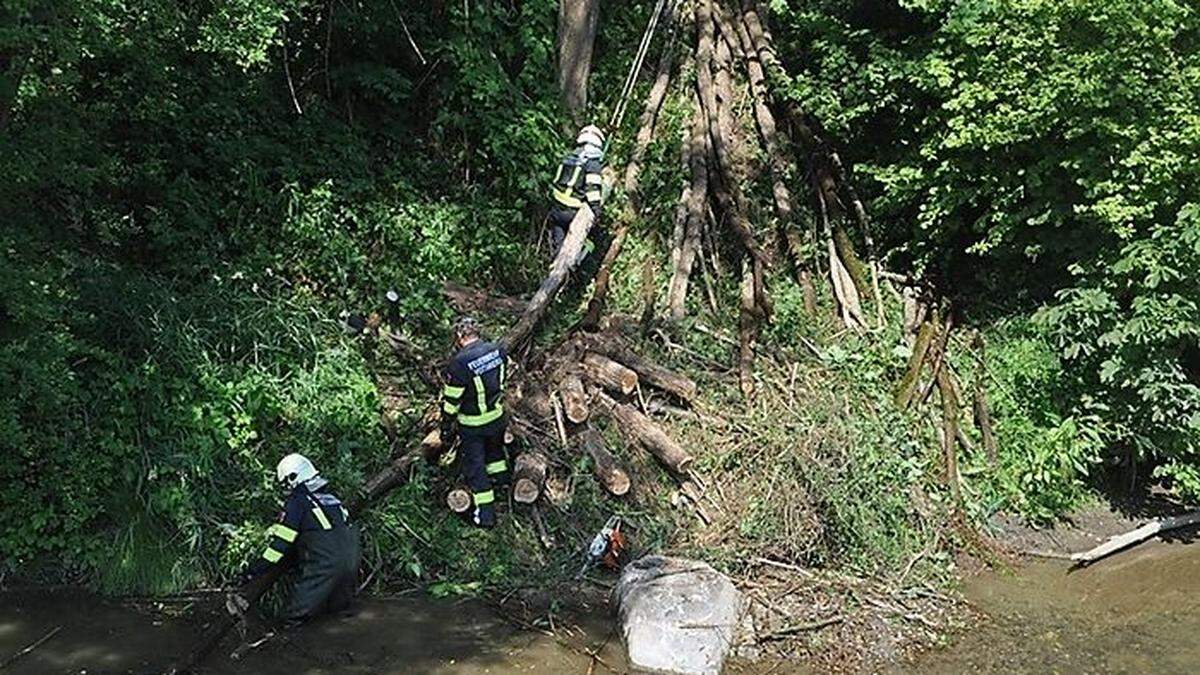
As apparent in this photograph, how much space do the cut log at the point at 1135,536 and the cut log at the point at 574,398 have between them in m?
4.81

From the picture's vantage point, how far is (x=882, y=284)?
12.6 m

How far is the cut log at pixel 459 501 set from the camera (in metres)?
9.21

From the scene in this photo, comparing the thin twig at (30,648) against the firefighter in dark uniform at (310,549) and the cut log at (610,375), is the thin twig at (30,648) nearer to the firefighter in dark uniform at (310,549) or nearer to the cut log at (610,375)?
the firefighter in dark uniform at (310,549)

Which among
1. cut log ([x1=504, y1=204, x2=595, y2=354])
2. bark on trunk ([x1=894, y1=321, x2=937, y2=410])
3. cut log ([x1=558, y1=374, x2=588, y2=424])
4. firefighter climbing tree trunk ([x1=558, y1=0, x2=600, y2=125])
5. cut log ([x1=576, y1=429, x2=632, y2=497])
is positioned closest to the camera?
cut log ([x1=576, y1=429, x2=632, y2=497])

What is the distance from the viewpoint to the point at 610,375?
1019cm

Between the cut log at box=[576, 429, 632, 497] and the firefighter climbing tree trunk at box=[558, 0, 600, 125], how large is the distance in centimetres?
508

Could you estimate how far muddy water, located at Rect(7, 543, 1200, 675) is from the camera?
301 inches

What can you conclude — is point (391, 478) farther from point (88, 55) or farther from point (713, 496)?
point (88, 55)

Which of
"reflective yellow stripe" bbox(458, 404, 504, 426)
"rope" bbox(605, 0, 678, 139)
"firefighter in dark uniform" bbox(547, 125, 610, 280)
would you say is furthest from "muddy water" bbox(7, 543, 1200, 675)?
"rope" bbox(605, 0, 678, 139)

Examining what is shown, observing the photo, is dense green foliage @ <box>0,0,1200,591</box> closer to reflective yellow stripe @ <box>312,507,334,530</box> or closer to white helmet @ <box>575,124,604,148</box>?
white helmet @ <box>575,124,604,148</box>

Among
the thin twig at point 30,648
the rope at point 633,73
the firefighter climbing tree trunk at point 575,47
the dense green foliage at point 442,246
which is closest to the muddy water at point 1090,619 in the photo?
the dense green foliage at point 442,246

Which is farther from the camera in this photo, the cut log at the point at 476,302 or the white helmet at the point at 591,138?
the white helmet at the point at 591,138

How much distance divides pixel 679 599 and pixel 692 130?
6973 mm

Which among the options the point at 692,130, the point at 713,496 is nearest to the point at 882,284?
the point at 692,130
